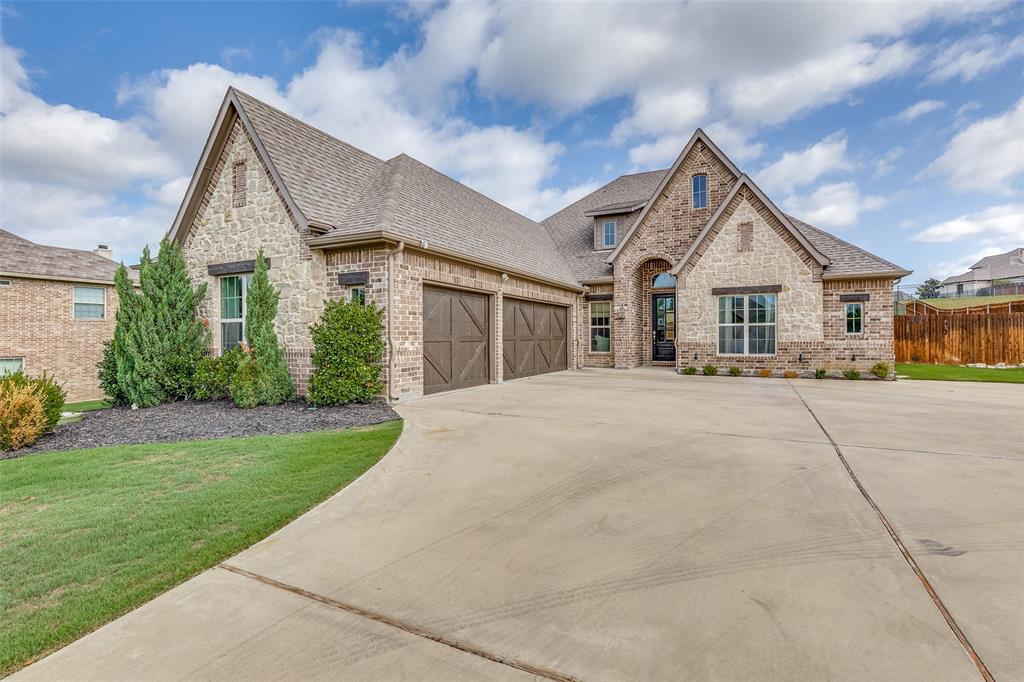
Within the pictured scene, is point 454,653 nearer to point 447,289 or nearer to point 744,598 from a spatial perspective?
point 744,598

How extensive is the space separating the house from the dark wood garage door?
7 centimetres

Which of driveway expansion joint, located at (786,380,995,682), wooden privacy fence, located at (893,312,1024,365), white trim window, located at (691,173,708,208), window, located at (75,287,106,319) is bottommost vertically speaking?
driveway expansion joint, located at (786,380,995,682)

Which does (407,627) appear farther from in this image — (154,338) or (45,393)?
(154,338)

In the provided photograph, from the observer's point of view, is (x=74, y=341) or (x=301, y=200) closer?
(x=301, y=200)

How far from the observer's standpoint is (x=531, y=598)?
250cm

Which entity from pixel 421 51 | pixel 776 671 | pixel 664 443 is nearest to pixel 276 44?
pixel 421 51

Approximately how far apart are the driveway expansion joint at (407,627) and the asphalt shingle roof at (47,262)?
930 inches

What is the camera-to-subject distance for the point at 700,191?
17.4 m

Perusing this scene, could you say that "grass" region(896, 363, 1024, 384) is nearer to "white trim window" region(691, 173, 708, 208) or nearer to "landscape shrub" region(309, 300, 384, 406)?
"white trim window" region(691, 173, 708, 208)

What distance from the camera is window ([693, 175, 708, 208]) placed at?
17.3 meters

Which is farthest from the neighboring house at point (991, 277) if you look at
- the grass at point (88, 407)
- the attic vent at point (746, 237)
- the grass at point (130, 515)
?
the grass at point (88, 407)

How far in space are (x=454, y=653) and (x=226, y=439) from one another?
623cm

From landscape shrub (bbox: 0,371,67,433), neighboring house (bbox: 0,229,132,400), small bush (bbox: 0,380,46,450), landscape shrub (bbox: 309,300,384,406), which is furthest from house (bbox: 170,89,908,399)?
neighboring house (bbox: 0,229,132,400)

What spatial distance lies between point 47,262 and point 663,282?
87.9ft
